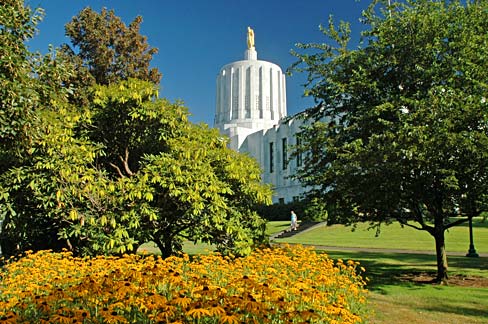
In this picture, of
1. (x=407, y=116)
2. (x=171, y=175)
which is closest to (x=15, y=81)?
(x=171, y=175)

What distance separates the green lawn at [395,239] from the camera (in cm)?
2187

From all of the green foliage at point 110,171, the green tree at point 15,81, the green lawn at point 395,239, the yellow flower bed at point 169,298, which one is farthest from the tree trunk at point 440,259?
the green tree at point 15,81

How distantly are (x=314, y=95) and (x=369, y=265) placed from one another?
21.1 ft

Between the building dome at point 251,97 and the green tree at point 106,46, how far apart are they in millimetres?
45591

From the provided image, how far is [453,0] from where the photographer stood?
40.1ft

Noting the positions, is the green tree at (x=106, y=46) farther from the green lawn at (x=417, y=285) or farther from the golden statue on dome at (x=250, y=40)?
the golden statue on dome at (x=250, y=40)

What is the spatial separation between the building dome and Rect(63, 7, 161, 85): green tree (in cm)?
4559

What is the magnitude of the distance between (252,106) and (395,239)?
1851 inches

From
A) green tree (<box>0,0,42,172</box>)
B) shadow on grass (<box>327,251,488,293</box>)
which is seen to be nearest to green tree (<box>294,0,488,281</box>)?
shadow on grass (<box>327,251,488,293</box>)

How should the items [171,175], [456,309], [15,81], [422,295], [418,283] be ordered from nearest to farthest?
[15,81]
[456,309]
[171,175]
[422,295]
[418,283]

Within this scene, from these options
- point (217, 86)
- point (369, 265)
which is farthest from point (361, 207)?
point (217, 86)

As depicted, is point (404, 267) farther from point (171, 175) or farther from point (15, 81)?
point (15, 81)

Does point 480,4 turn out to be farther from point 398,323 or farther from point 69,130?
point 69,130

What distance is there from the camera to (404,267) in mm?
14977
